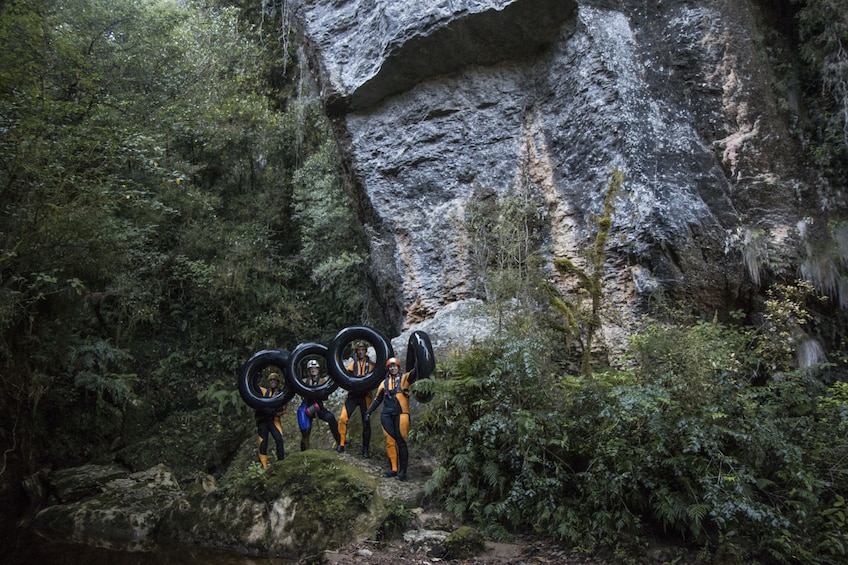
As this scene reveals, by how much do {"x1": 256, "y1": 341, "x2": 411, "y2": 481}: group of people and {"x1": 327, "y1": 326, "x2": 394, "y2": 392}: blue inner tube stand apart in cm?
9

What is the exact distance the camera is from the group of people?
7.15 m

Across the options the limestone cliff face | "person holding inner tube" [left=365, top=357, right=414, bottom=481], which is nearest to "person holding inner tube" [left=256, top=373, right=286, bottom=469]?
"person holding inner tube" [left=365, top=357, right=414, bottom=481]

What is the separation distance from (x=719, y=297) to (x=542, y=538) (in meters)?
4.67

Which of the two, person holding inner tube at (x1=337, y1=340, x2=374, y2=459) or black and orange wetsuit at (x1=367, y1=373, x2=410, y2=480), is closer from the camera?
black and orange wetsuit at (x1=367, y1=373, x2=410, y2=480)

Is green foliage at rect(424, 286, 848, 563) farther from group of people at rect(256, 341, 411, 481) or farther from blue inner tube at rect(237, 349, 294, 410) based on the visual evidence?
blue inner tube at rect(237, 349, 294, 410)

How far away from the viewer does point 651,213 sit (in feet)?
28.1

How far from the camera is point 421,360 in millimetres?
7480

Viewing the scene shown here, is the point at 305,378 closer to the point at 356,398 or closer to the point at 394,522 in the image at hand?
the point at 356,398

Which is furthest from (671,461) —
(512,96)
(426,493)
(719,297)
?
(512,96)

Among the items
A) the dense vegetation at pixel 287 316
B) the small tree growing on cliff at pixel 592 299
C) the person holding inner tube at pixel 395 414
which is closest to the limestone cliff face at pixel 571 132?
the dense vegetation at pixel 287 316

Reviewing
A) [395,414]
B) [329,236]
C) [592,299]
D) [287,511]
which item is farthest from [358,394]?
[329,236]

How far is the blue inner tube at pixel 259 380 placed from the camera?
8.02 metres

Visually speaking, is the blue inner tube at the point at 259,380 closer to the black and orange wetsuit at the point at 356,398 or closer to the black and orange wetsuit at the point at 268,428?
the black and orange wetsuit at the point at 268,428

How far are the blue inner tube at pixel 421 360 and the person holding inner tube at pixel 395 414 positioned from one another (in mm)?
116
